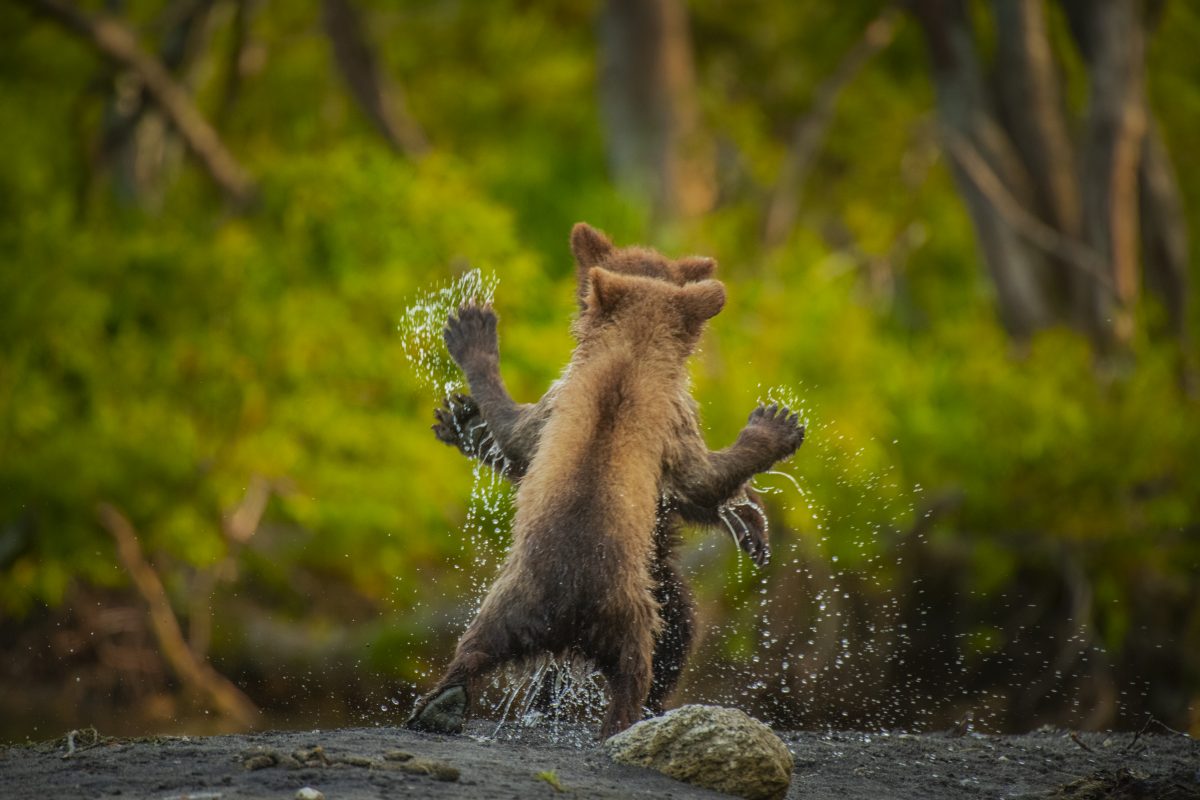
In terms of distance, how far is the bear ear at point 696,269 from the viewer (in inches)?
318

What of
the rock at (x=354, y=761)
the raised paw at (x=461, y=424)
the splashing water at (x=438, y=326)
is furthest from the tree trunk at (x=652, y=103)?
the rock at (x=354, y=761)

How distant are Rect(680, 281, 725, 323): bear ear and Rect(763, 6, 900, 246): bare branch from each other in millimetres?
15213

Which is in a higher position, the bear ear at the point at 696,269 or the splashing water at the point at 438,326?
the splashing water at the point at 438,326

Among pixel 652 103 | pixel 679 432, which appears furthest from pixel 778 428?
pixel 652 103

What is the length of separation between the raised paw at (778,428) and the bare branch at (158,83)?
13332 millimetres

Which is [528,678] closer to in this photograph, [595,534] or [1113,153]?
[595,534]

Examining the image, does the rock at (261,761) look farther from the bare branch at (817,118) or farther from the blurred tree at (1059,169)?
the bare branch at (817,118)

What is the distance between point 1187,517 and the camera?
54.9 ft

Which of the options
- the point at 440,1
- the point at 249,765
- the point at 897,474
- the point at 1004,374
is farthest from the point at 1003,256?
the point at 249,765

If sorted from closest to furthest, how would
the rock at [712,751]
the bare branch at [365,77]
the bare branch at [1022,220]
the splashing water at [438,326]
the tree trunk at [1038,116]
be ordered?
the rock at [712,751], the splashing water at [438,326], the bare branch at [1022,220], the tree trunk at [1038,116], the bare branch at [365,77]

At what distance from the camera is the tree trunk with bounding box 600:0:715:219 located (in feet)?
72.4

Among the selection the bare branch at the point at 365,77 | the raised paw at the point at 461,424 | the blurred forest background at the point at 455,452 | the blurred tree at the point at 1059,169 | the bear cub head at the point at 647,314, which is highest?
the bare branch at the point at 365,77

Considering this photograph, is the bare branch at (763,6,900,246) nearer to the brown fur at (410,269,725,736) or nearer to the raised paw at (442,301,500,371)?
the raised paw at (442,301,500,371)

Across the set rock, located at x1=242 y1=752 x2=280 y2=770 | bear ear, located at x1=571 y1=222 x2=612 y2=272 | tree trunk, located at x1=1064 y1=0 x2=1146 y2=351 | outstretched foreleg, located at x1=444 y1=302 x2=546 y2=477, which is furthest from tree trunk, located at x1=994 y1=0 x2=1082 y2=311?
rock, located at x1=242 y1=752 x2=280 y2=770
